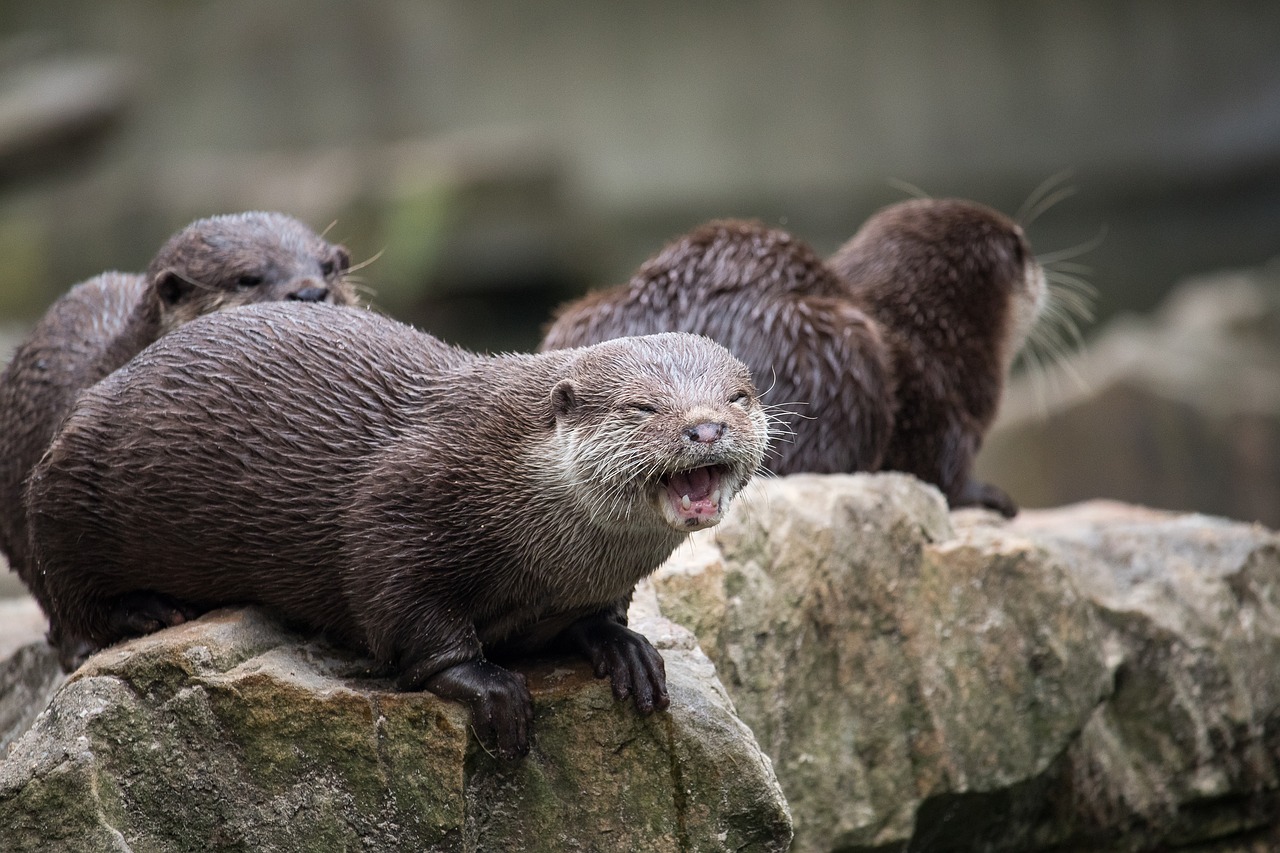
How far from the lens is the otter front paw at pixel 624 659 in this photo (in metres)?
2.74

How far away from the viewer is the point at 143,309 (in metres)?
3.73

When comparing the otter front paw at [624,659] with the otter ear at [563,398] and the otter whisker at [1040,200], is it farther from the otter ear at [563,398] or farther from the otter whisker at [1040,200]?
the otter whisker at [1040,200]

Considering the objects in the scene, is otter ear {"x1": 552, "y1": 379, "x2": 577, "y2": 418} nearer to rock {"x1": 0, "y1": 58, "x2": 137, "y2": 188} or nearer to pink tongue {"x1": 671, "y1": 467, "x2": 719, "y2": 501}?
pink tongue {"x1": 671, "y1": 467, "x2": 719, "y2": 501}

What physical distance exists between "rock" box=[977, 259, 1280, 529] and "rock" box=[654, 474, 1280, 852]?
2.82 meters

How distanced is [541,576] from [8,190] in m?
11.2

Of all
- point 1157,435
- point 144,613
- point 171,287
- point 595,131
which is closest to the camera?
point 144,613

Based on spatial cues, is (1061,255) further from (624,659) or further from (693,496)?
(693,496)

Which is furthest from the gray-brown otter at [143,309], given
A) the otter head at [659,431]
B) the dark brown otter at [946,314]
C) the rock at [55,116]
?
the rock at [55,116]

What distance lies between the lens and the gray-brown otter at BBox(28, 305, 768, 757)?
262 cm

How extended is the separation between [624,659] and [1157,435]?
4910 mm

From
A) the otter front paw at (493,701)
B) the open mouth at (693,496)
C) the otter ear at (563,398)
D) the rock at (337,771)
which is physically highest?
the otter ear at (563,398)

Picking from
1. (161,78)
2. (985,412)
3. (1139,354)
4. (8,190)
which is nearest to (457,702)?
(985,412)

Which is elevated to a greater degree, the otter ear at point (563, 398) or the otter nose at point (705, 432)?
the otter nose at point (705, 432)

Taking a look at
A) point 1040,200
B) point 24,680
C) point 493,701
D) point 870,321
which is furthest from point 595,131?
point 493,701
